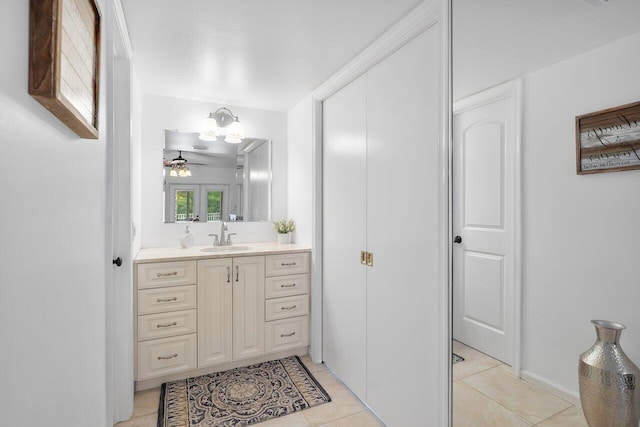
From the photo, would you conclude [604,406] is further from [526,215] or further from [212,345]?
[212,345]

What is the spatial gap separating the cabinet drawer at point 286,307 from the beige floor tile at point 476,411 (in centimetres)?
157

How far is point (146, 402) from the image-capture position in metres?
2.25

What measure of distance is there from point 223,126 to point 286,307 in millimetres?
1828

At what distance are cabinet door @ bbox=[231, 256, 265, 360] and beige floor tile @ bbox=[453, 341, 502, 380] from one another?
5.38ft

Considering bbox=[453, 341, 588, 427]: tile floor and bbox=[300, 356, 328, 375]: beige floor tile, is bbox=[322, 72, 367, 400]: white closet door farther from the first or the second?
bbox=[453, 341, 588, 427]: tile floor

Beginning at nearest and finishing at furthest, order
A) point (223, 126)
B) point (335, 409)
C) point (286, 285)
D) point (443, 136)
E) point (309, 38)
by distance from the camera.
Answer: point (443, 136)
point (309, 38)
point (335, 409)
point (286, 285)
point (223, 126)

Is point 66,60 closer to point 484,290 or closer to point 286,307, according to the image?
point 484,290

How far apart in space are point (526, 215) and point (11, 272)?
1.43 m

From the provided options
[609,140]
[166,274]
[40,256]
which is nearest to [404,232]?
[609,140]

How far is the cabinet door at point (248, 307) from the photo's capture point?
2.63 meters

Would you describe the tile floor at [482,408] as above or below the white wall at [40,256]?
below

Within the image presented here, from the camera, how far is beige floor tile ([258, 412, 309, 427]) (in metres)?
2.00

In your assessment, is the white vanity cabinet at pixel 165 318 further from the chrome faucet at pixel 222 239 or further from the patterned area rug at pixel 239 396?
the chrome faucet at pixel 222 239

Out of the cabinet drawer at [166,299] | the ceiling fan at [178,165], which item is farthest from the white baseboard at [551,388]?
the ceiling fan at [178,165]
